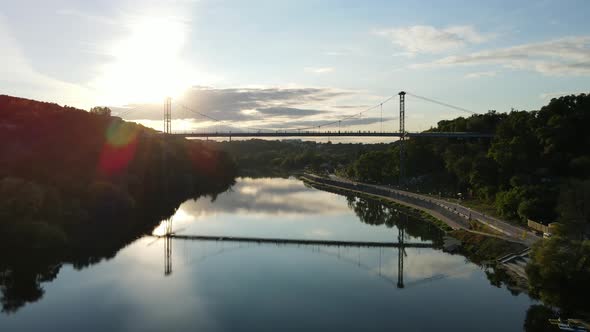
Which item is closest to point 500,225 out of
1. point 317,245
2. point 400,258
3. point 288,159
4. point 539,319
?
point 400,258

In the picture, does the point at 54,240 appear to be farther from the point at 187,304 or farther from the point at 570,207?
the point at 570,207

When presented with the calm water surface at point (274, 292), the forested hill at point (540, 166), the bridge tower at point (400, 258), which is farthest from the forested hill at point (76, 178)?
the forested hill at point (540, 166)

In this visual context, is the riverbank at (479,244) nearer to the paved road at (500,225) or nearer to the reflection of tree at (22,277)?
the paved road at (500,225)

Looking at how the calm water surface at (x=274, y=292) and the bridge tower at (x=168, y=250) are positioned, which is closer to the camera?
the calm water surface at (x=274, y=292)

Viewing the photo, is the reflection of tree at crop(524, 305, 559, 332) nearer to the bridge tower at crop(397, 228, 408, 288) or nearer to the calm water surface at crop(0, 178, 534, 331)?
the calm water surface at crop(0, 178, 534, 331)

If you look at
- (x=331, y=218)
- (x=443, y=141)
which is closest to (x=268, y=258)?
(x=331, y=218)

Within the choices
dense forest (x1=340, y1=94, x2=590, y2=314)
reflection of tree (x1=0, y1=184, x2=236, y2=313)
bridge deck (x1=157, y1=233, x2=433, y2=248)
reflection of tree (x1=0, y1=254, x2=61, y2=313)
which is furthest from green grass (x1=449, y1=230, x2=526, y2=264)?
reflection of tree (x1=0, y1=254, x2=61, y2=313)
